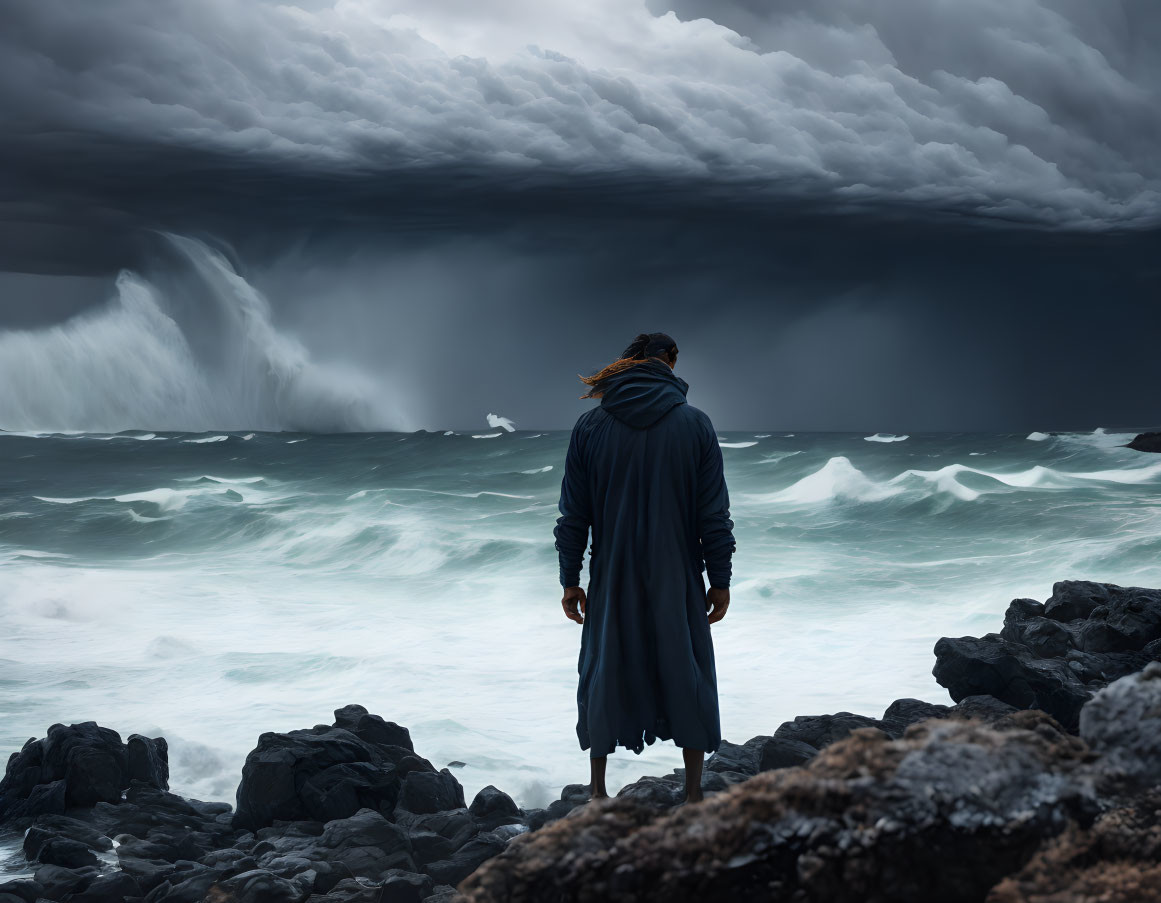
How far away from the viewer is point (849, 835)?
206 cm

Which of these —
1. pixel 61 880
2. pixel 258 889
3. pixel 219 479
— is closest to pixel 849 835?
pixel 258 889

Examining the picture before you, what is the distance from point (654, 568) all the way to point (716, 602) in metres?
0.32

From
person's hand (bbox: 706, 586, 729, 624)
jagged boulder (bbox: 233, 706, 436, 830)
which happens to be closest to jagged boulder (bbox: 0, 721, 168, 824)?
jagged boulder (bbox: 233, 706, 436, 830)

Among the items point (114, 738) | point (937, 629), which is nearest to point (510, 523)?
point (937, 629)

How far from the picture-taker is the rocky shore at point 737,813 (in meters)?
2.06

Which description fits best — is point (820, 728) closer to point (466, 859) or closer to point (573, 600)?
point (466, 859)

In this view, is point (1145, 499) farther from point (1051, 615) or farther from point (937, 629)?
point (1051, 615)

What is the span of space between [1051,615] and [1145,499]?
19.3 meters

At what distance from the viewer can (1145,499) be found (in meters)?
26.4

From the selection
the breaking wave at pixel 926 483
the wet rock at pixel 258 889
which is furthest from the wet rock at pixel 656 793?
the breaking wave at pixel 926 483

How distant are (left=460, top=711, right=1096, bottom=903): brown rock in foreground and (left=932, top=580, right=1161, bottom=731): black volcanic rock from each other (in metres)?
5.33

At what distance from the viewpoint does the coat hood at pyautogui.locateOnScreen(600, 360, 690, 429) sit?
148 inches

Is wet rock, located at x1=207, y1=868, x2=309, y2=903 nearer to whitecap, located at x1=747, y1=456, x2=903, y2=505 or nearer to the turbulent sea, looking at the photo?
the turbulent sea

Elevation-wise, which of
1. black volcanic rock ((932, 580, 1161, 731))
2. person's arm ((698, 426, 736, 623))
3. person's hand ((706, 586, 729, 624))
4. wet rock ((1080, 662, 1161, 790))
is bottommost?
black volcanic rock ((932, 580, 1161, 731))
